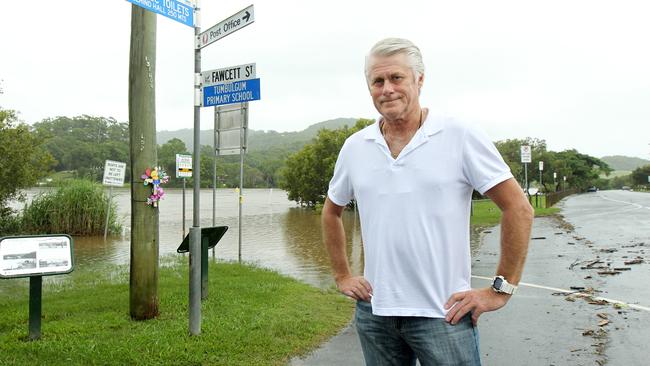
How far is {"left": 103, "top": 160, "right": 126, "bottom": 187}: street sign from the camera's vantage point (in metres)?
18.2

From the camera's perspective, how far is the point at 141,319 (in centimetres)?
586

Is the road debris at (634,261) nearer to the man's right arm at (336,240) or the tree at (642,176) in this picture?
the man's right arm at (336,240)

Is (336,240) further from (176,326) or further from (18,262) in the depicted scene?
(18,262)

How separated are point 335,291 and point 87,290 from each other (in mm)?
3758

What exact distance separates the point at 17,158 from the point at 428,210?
57.0ft

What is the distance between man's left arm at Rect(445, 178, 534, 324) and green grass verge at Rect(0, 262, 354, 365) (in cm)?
297

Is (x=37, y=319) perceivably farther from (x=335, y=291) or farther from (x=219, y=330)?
(x=335, y=291)

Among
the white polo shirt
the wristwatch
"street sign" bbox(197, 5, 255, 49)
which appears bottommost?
the wristwatch

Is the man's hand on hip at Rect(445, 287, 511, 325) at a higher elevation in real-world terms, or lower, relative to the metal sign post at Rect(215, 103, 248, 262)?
lower

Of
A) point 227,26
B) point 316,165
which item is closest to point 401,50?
point 227,26

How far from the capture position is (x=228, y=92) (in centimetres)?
527

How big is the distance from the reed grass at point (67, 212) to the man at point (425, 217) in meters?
18.0

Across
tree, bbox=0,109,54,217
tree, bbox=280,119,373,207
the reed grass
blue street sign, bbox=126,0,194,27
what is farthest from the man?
tree, bbox=280,119,373,207

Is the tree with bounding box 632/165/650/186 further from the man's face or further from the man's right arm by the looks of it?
the man's face
